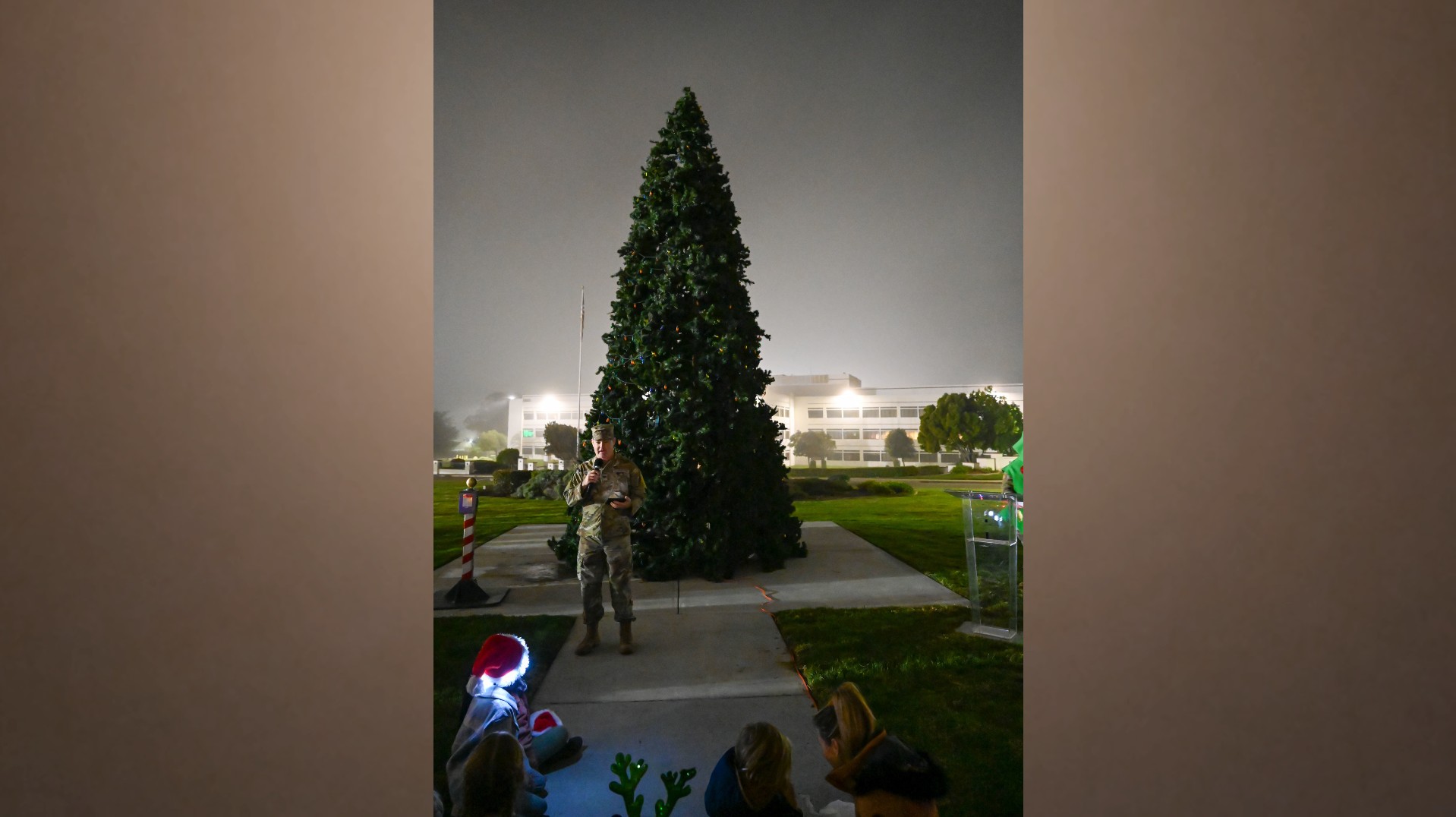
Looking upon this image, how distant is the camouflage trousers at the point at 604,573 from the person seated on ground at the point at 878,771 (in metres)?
2.28

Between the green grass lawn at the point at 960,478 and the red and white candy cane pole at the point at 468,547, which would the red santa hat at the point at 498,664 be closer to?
the red and white candy cane pole at the point at 468,547

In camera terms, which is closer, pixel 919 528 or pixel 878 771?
pixel 878 771

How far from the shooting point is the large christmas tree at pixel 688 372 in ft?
19.3

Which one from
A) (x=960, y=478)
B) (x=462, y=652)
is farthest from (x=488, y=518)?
(x=960, y=478)

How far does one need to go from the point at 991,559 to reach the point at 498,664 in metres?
3.38

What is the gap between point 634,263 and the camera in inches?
244

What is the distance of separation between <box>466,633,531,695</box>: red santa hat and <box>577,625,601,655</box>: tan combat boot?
149cm

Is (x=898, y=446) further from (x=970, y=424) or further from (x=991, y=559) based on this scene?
(x=991, y=559)

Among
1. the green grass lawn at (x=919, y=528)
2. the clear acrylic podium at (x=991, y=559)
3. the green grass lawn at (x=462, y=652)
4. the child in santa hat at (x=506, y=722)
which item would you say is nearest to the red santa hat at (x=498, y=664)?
the child in santa hat at (x=506, y=722)

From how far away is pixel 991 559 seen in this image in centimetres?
452

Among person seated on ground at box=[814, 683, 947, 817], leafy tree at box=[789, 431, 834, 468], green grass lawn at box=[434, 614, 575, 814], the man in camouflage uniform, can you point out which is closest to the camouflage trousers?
the man in camouflage uniform

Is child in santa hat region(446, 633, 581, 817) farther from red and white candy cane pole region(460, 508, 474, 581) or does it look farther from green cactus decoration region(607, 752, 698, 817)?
red and white candy cane pole region(460, 508, 474, 581)

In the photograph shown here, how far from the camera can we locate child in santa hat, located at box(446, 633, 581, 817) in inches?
90.8
